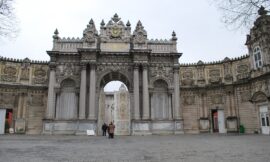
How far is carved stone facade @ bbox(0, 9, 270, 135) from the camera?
3075cm

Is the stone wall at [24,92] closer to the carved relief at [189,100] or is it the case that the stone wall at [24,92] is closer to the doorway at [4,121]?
the doorway at [4,121]

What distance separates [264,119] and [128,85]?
1643 cm

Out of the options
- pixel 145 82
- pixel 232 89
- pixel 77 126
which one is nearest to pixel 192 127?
pixel 232 89

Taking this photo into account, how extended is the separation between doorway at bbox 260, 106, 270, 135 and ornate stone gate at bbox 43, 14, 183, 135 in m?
9.08

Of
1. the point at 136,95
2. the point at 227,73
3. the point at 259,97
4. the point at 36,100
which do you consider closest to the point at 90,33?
the point at 136,95

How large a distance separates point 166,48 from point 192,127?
11508mm

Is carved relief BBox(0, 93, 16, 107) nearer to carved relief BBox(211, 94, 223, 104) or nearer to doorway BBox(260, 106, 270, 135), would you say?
Answer: carved relief BBox(211, 94, 223, 104)

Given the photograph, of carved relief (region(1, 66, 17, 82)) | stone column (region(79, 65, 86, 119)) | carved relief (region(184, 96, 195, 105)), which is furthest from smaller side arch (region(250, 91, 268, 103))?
carved relief (region(1, 66, 17, 82))

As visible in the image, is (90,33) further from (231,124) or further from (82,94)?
(231,124)

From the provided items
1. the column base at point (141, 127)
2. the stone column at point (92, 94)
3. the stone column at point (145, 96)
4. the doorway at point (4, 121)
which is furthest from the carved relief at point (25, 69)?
the column base at point (141, 127)

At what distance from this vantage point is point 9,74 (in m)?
33.9

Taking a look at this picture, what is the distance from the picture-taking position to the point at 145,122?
98.8ft

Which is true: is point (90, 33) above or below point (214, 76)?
above

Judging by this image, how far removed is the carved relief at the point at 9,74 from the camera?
33562mm
